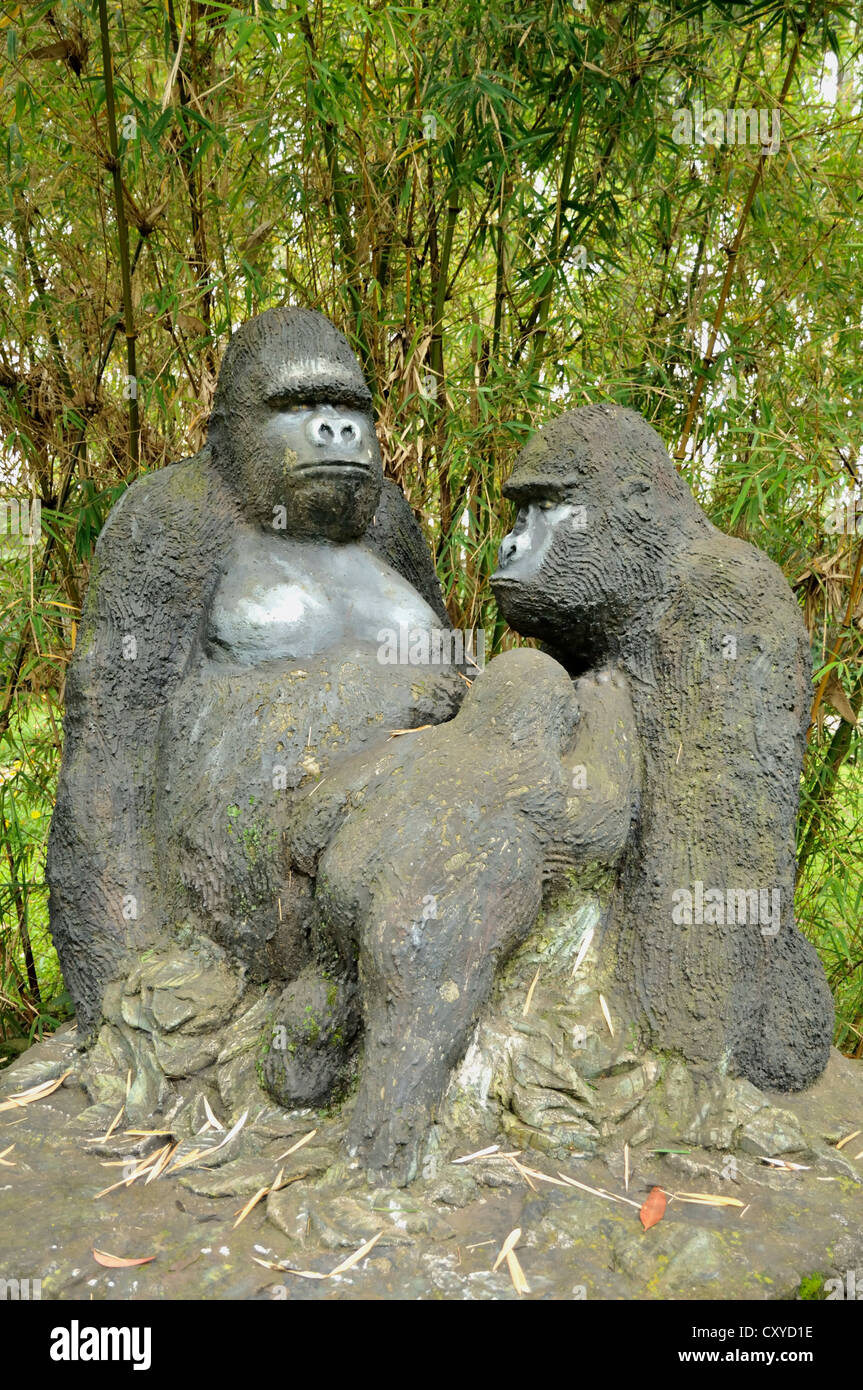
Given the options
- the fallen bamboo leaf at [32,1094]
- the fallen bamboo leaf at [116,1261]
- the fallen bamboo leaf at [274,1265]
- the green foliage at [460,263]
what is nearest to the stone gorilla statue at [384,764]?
the fallen bamboo leaf at [32,1094]

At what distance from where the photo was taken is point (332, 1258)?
2.06m

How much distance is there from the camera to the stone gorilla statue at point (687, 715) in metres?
2.53

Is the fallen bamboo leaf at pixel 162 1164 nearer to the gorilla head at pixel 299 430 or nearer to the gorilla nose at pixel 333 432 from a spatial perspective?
the gorilla head at pixel 299 430

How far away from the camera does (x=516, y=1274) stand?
2.04 meters

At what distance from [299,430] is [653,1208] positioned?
1780 mm

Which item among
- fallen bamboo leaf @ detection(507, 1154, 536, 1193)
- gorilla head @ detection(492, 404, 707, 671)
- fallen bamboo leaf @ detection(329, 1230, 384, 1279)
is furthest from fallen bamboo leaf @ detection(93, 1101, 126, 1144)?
gorilla head @ detection(492, 404, 707, 671)

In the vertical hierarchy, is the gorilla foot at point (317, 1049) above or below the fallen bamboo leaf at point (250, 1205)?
above

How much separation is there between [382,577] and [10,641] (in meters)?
1.43

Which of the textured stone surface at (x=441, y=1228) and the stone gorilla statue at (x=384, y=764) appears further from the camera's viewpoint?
the stone gorilla statue at (x=384, y=764)

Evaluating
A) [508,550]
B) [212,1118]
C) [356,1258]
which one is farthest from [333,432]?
[356,1258]

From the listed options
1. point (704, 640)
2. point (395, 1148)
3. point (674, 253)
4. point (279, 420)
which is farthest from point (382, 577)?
point (674, 253)

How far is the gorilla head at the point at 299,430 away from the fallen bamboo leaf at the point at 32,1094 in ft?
4.25

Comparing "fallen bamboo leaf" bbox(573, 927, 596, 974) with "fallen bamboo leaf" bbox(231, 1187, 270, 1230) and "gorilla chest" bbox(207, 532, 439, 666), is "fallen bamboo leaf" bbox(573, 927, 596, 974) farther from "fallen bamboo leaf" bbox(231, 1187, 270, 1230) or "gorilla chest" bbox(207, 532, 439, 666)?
"gorilla chest" bbox(207, 532, 439, 666)

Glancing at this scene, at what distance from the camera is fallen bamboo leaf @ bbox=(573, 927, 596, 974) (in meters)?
2.58
